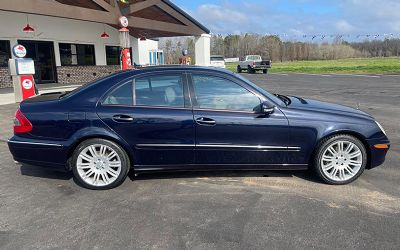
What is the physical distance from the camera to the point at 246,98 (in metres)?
4.16

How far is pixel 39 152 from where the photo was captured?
411 cm

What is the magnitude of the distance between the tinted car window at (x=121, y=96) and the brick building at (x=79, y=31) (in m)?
7.81

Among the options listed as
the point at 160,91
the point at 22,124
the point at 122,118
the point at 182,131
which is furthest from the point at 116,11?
the point at 182,131

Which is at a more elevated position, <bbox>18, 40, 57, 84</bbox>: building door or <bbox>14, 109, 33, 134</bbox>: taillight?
<bbox>18, 40, 57, 84</bbox>: building door

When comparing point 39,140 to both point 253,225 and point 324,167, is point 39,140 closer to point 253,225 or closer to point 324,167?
point 253,225

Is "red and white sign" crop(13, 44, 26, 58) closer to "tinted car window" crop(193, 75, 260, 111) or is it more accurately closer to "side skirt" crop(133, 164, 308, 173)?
"side skirt" crop(133, 164, 308, 173)

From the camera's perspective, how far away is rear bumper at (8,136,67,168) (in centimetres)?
408

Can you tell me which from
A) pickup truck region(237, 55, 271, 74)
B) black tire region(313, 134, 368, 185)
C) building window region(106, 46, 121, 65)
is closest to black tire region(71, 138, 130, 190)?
black tire region(313, 134, 368, 185)

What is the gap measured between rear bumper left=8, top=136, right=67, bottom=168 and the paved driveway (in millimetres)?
368

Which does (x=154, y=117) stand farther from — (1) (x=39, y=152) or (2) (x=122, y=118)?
(1) (x=39, y=152)

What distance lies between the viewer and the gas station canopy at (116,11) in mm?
10234

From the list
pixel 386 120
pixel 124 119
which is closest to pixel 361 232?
pixel 124 119

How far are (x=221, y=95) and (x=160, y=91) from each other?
0.78 metres

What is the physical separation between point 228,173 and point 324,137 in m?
1.38
